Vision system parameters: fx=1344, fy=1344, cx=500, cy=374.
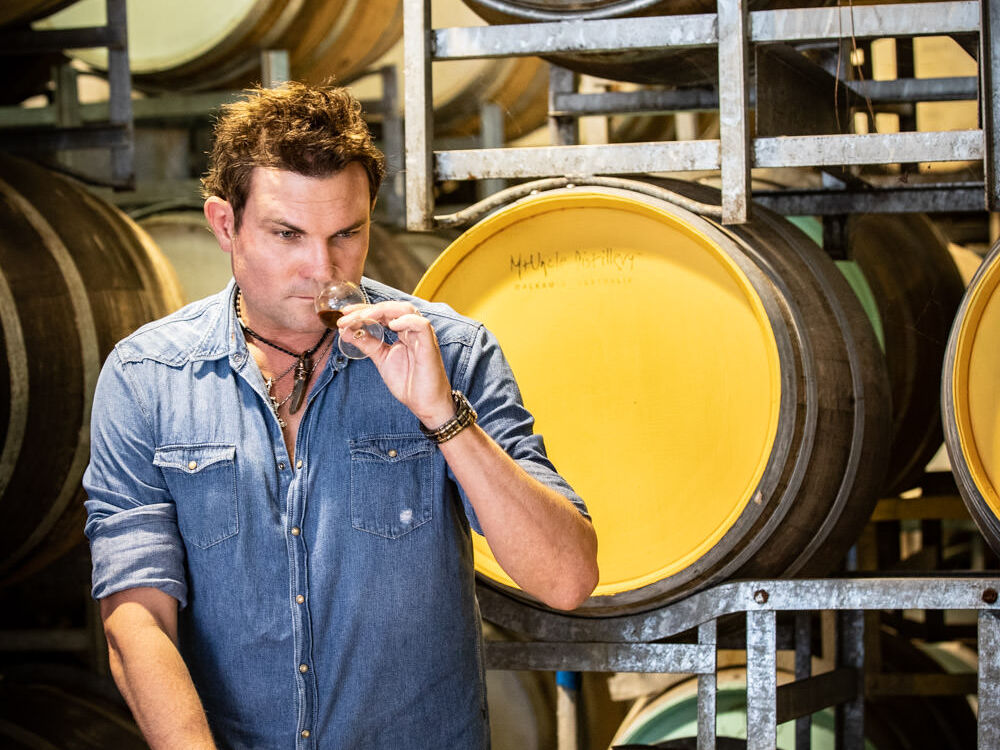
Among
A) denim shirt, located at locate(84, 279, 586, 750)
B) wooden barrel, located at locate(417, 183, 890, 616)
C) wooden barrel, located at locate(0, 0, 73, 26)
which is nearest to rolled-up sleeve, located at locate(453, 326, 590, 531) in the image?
denim shirt, located at locate(84, 279, 586, 750)

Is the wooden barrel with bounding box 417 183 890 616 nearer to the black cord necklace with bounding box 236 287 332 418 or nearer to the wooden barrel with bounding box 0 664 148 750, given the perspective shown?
the black cord necklace with bounding box 236 287 332 418

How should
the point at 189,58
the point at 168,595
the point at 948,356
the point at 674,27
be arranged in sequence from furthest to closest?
the point at 189,58, the point at 674,27, the point at 948,356, the point at 168,595

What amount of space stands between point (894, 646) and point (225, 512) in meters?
2.62

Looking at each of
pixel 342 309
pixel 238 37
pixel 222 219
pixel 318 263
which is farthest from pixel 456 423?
pixel 238 37

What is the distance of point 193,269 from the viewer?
A: 4.39 m

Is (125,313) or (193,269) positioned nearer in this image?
(125,313)

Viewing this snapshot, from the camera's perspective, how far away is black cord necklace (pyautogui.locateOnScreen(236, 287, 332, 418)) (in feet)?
6.62

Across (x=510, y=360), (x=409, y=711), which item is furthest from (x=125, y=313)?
(x=409, y=711)

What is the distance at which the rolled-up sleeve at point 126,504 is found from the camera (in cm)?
192

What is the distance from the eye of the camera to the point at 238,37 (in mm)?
4500

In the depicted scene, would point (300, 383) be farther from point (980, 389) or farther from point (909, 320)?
point (909, 320)

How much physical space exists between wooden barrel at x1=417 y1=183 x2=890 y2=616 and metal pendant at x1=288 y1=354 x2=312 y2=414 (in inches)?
31.1

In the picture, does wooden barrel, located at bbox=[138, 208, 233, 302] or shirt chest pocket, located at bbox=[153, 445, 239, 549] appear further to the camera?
wooden barrel, located at bbox=[138, 208, 233, 302]

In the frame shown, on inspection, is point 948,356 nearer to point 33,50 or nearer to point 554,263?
point 554,263
